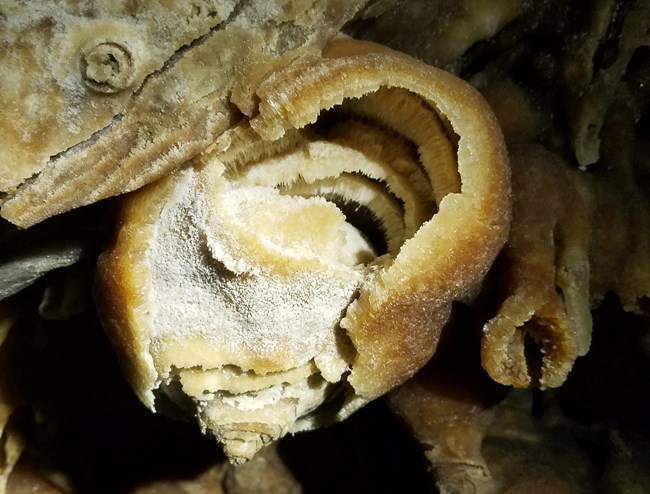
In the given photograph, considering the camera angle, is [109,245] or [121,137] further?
[109,245]

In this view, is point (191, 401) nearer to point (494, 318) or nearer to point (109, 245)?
point (109, 245)

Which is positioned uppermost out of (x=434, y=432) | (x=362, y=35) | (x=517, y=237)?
(x=362, y=35)

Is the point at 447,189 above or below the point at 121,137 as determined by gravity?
below

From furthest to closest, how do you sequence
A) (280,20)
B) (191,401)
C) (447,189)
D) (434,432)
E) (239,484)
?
(239,484), (434,432), (191,401), (447,189), (280,20)

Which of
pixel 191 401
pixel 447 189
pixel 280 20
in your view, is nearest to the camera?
pixel 280 20

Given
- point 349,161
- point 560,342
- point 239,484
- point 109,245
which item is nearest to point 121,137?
point 109,245
